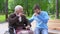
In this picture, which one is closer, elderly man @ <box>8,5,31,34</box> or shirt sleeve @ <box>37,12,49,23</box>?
shirt sleeve @ <box>37,12,49,23</box>

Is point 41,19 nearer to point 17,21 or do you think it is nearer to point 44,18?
point 44,18

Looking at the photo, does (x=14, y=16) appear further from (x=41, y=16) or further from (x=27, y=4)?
(x=27, y=4)

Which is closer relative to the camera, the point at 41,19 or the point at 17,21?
the point at 41,19

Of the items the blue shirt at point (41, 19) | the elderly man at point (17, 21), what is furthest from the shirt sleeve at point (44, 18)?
the elderly man at point (17, 21)

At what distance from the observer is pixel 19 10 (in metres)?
5.77

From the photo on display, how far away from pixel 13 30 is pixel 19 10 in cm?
66

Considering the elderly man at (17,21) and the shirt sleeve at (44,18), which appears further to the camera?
the elderly man at (17,21)

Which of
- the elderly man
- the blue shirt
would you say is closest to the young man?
the blue shirt

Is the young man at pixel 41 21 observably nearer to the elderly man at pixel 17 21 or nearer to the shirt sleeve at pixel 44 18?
the shirt sleeve at pixel 44 18

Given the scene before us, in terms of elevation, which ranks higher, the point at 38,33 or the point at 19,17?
the point at 19,17

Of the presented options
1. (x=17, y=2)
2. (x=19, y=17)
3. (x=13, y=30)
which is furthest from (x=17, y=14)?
(x=17, y=2)

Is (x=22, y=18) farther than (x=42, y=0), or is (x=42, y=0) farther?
(x=42, y=0)

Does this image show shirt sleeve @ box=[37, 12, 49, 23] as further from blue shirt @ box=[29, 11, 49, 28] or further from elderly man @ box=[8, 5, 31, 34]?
elderly man @ box=[8, 5, 31, 34]

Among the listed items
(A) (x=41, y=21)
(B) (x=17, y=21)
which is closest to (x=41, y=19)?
(A) (x=41, y=21)
